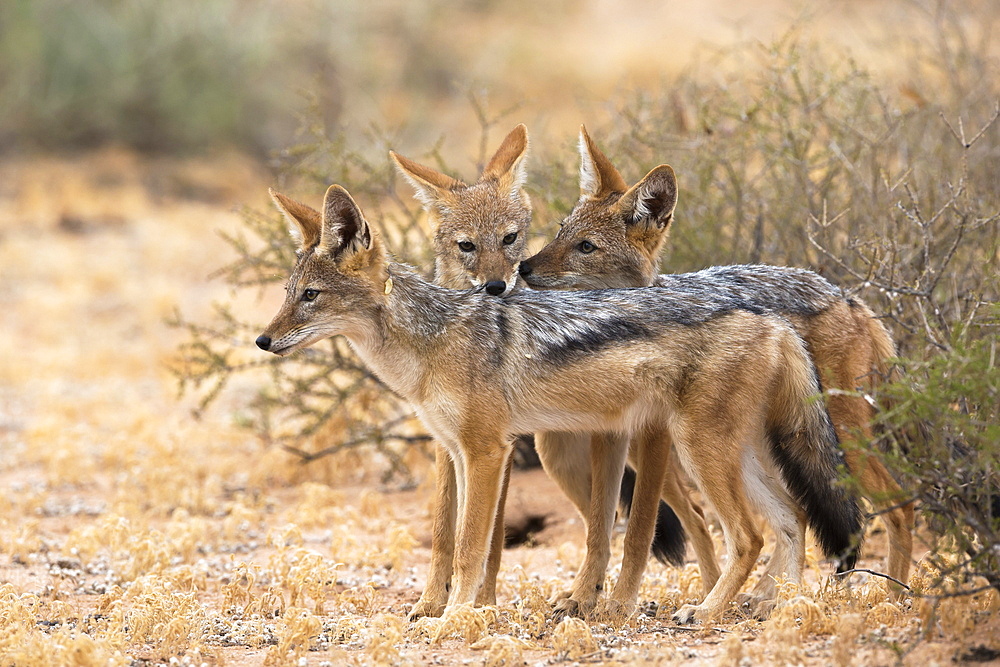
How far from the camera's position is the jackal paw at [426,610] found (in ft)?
16.8

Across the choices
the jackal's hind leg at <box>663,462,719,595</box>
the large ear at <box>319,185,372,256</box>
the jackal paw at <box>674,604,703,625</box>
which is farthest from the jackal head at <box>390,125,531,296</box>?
the jackal paw at <box>674,604,703,625</box>

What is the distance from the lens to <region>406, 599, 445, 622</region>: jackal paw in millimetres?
5117

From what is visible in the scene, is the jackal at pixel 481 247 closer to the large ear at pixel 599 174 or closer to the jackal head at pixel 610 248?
the jackal head at pixel 610 248

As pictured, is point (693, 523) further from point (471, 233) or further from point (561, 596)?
point (471, 233)

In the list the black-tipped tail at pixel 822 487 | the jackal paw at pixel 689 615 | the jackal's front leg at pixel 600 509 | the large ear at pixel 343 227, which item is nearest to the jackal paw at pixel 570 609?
the jackal's front leg at pixel 600 509

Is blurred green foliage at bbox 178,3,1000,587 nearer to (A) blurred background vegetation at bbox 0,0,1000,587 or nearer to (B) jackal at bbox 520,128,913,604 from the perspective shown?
(A) blurred background vegetation at bbox 0,0,1000,587

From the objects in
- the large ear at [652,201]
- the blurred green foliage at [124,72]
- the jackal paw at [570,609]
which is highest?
the blurred green foliage at [124,72]

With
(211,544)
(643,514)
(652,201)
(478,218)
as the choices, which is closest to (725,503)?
(643,514)

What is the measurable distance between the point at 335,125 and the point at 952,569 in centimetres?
1796

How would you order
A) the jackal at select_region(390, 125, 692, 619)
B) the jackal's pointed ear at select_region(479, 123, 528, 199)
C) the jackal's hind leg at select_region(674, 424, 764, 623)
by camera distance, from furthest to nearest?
the jackal's pointed ear at select_region(479, 123, 528, 199)
the jackal at select_region(390, 125, 692, 619)
the jackal's hind leg at select_region(674, 424, 764, 623)

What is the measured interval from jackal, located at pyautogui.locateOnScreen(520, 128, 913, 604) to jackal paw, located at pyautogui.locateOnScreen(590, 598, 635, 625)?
2.08ft

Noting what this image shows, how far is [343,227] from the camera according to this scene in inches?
193

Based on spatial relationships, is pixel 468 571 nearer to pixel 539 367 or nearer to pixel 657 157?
pixel 539 367

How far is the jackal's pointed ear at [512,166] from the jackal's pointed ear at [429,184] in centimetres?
20
